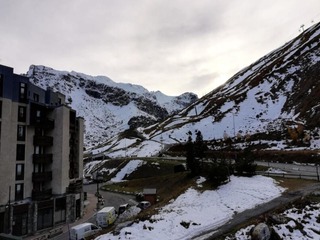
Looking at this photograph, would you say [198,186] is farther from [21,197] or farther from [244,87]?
[244,87]

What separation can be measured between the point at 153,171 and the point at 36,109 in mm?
44290

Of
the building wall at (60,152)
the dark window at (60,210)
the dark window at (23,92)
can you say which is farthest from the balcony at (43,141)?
the dark window at (60,210)

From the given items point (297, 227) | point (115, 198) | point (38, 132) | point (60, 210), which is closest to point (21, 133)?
point (38, 132)

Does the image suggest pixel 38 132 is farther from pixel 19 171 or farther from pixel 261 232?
pixel 261 232

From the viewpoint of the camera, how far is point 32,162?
4909 centimetres

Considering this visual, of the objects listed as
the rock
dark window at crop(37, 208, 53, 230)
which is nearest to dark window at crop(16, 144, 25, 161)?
dark window at crop(37, 208, 53, 230)

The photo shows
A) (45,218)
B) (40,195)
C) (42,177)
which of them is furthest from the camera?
(42,177)

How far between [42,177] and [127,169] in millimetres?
49177

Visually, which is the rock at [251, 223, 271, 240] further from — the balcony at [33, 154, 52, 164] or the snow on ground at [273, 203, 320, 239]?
the balcony at [33, 154, 52, 164]

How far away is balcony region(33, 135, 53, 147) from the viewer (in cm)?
4975

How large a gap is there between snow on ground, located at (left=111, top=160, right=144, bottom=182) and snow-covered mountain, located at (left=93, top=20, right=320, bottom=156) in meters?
25.5

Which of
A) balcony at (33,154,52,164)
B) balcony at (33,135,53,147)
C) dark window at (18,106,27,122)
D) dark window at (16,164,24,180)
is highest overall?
dark window at (18,106,27,122)

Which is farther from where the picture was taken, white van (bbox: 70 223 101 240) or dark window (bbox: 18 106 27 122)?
dark window (bbox: 18 106 27 122)

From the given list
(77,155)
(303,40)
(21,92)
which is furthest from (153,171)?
(303,40)
